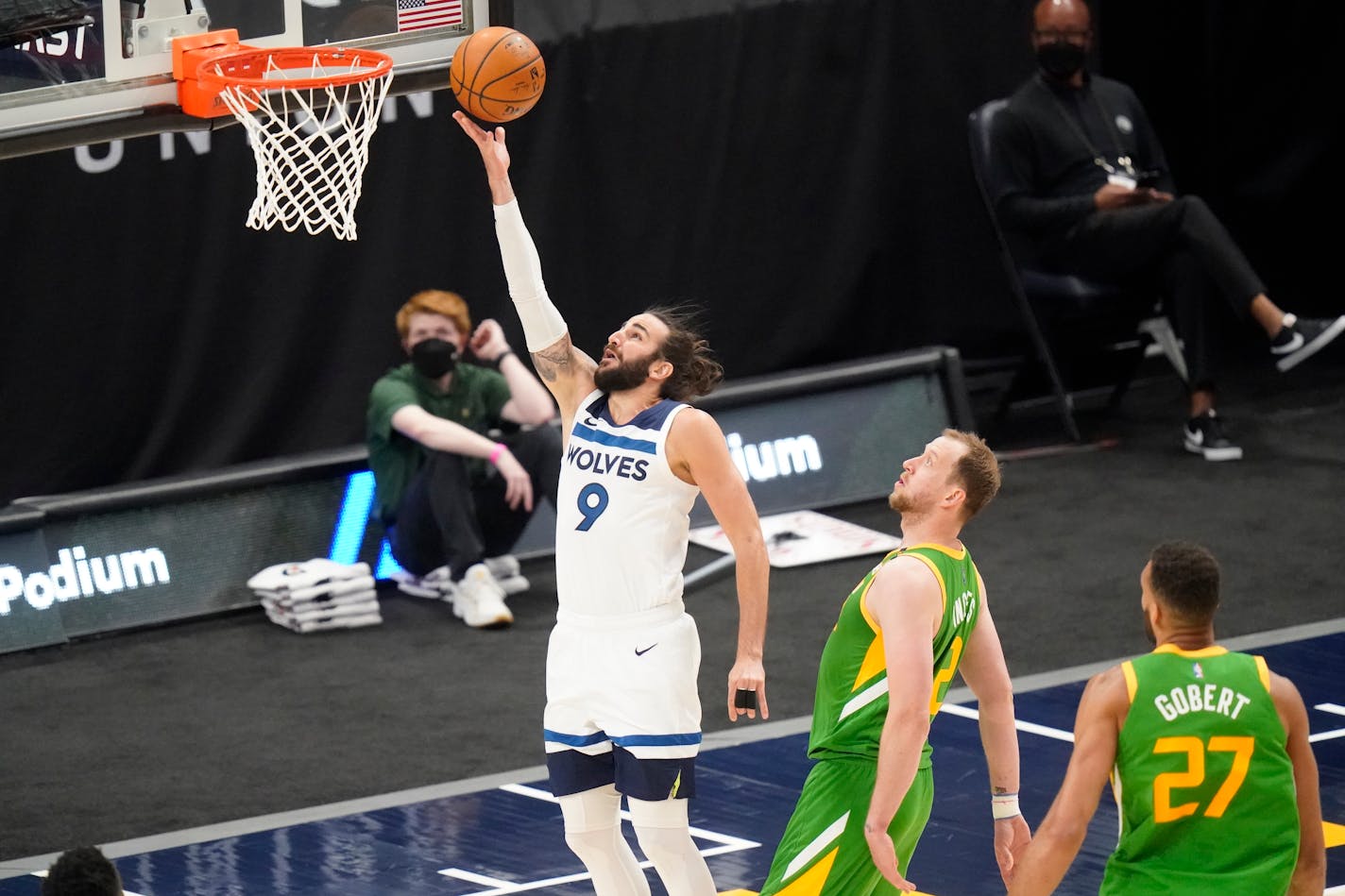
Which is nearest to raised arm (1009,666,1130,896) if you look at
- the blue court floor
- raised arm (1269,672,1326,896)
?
raised arm (1269,672,1326,896)

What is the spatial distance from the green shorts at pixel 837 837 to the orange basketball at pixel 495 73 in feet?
7.42

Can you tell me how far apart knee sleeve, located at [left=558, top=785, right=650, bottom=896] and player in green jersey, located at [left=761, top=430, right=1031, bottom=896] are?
27.1 inches

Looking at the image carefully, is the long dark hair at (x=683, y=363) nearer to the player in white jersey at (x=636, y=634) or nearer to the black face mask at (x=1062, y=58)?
the player in white jersey at (x=636, y=634)

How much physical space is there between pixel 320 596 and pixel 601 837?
12.1 feet

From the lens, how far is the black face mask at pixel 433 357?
29.9 ft

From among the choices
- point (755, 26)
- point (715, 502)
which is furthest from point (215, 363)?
point (715, 502)

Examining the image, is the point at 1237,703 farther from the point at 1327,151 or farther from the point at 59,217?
the point at 1327,151

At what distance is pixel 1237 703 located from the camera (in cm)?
433

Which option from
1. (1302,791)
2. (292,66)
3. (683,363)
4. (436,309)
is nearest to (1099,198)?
(436,309)

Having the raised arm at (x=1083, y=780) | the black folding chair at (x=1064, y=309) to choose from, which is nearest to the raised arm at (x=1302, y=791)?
the raised arm at (x=1083, y=780)

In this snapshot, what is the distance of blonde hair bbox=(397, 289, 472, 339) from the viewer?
30.0 feet

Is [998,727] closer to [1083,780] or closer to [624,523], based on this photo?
[1083,780]

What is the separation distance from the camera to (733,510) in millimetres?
5543

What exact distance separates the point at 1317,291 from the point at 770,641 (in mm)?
5817
